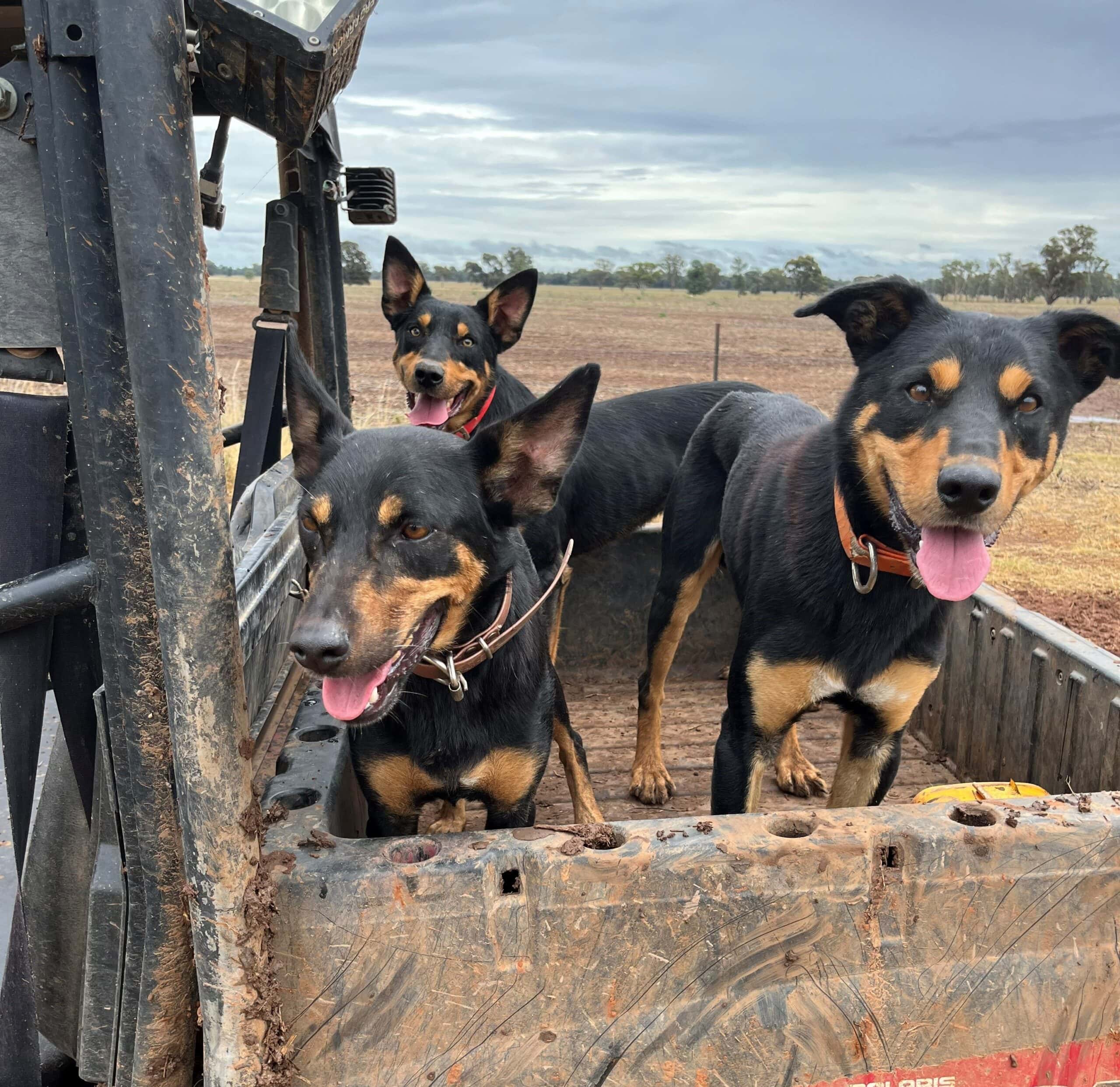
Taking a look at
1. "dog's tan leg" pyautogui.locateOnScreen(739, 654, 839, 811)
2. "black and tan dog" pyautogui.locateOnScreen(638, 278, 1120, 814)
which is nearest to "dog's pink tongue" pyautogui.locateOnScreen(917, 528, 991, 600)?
"black and tan dog" pyautogui.locateOnScreen(638, 278, 1120, 814)

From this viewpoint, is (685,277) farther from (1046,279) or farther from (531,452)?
(531,452)

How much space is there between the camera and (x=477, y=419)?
506cm

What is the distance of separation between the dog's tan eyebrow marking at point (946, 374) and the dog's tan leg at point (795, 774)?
1695 mm

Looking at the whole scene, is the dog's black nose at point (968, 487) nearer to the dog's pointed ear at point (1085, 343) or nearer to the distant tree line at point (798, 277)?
the dog's pointed ear at point (1085, 343)

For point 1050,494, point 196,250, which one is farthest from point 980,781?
point 1050,494

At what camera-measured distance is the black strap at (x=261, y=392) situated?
10.9 ft

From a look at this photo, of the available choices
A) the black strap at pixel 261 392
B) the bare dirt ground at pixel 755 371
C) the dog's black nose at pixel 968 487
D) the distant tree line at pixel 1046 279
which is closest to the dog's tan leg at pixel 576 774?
the black strap at pixel 261 392

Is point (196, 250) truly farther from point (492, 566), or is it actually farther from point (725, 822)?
point (725, 822)

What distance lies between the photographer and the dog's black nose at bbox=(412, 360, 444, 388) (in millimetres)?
4836

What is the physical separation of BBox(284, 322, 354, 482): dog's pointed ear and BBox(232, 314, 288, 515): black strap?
36.6 inches

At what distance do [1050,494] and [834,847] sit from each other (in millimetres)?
10523

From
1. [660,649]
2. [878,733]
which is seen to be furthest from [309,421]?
[660,649]

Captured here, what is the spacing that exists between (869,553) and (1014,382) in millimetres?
531

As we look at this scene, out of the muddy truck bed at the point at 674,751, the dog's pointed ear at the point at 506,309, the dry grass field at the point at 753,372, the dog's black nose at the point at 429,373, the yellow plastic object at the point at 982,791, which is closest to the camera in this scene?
the yellow plastic object at the point at 982,791
